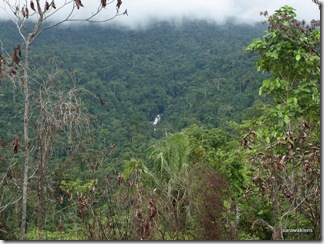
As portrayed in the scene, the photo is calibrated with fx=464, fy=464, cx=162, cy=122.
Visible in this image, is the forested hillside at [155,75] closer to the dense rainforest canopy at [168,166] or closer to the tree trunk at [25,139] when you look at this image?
the dense rainforest canopy at [168,166]

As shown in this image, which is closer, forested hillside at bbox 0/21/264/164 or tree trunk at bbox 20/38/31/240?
tree trunk at bbox 20/38/31/240

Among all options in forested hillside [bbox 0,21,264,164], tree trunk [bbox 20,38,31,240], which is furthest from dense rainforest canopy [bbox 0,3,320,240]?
forested hillside [bbox 0,21,264,164]

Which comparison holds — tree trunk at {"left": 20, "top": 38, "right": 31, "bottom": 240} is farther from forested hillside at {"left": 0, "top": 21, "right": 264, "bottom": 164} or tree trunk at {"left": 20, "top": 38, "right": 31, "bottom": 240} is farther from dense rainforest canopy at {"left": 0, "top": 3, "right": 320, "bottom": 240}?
forested hillside at {"left": 0, "top": 21, "right": 264, "bottom": 164}

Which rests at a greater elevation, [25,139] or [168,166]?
[25,139]

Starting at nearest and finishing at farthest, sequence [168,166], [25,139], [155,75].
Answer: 1. [25,139]
2. [168,166]
3. [155,75]

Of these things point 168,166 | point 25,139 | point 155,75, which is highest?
point 25,139

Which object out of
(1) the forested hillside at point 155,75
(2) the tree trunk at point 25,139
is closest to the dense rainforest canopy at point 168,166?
(2) the tree trunk at point 25,139

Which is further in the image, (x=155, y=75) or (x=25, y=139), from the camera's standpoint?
(x=155, y=75)

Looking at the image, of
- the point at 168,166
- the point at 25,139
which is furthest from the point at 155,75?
the point at 25,139

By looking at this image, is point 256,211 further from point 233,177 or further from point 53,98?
point 233,177

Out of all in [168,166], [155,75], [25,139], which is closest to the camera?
[25,139]

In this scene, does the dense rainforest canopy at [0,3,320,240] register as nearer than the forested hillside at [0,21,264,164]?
Yes

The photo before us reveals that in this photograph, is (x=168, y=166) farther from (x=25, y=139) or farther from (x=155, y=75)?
(x=155, y=75)

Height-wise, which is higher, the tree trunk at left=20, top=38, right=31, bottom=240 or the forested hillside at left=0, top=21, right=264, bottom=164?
the tree trunk at left=20, top=38, right=31, bottom=240
